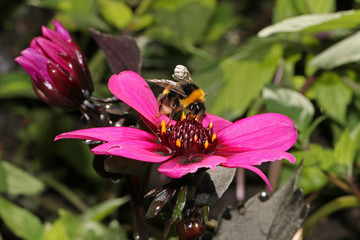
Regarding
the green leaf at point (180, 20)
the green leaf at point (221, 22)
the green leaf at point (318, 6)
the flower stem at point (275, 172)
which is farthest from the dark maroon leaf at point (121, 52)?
the green leaf at point (221, 22)

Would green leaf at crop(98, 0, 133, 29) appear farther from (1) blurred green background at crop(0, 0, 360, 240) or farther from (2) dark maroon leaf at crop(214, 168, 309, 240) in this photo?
(2) dark maroon leaf at crop(214, 168, 309, 240)

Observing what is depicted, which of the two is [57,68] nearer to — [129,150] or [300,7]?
[129,150]

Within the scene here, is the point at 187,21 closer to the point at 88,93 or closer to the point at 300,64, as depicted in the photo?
the point at 300,64

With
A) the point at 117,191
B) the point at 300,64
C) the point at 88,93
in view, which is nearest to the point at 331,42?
the point at 300,64

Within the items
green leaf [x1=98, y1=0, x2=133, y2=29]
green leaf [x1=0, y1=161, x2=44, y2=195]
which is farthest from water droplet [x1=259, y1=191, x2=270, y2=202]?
green leaf [x1=98, y1=0, x2=133, y2=29]

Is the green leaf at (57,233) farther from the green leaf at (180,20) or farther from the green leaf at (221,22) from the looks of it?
the green leaf at (221,22)

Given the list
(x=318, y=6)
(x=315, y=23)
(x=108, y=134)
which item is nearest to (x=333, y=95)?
(x=318, y=6)
